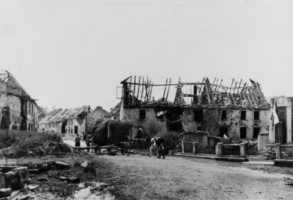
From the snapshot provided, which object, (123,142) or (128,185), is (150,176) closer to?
(128,185)

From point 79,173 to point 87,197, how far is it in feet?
10.2

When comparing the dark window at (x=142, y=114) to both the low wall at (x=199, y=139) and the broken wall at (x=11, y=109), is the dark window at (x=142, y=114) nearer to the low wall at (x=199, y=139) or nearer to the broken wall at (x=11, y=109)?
the low wall at (x=199, y=139)

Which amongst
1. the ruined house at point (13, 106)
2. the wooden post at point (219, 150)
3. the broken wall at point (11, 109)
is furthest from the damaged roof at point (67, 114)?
the wooden post at point (219, 150)

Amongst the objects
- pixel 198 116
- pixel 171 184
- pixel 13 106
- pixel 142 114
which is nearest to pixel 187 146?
pixel 142 114

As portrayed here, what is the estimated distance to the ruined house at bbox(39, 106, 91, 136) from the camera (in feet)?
235

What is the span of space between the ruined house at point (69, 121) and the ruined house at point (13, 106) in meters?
23.5

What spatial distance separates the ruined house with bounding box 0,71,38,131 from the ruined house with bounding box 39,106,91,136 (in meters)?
23.5

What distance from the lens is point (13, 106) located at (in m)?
38.4

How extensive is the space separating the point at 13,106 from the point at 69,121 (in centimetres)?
3736

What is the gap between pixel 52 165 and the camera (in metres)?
14.6

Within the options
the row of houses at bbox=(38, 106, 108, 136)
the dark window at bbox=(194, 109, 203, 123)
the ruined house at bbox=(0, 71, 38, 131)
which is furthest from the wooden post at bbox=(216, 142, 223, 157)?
the row of houses at bbox=(38, 106, 108, 136)

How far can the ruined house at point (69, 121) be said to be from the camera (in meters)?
71.8

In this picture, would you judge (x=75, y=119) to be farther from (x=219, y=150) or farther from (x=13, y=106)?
(x=219, y=150)

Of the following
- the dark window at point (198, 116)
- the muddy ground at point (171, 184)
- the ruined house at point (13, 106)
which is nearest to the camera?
the muddy ground at point (171, 184)
